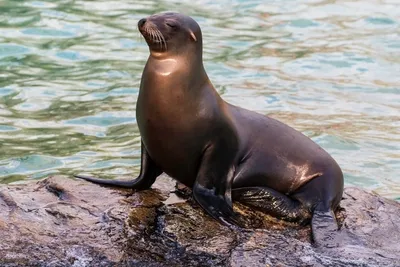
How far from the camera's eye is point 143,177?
17.0 ft

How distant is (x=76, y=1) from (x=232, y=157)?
26.9 ft

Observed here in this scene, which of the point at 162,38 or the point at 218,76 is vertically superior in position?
the point at 162,38

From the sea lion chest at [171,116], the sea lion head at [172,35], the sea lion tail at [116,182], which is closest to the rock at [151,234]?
the sea lion tail at [116,182]

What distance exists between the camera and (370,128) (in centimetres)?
862

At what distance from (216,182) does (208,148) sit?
0.19 meters

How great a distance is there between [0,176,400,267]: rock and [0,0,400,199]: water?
5.04 feet

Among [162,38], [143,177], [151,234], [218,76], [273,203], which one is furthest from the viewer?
[218,76]

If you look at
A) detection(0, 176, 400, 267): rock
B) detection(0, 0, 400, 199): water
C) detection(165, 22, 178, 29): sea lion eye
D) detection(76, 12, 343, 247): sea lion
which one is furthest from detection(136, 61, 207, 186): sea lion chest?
detection(0, 0, 400, 199): water

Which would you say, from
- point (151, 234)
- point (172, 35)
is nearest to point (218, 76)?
point (172, 35)

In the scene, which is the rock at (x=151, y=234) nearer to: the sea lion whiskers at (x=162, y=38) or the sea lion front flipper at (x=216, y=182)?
the sea lion front flipper at (x=216, y=182)

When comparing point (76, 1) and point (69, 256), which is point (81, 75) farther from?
point (69, 256)

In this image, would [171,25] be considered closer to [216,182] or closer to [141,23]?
[141,23]

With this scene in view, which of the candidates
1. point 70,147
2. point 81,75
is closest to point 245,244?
point 70,147

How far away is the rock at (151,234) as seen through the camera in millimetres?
4426
